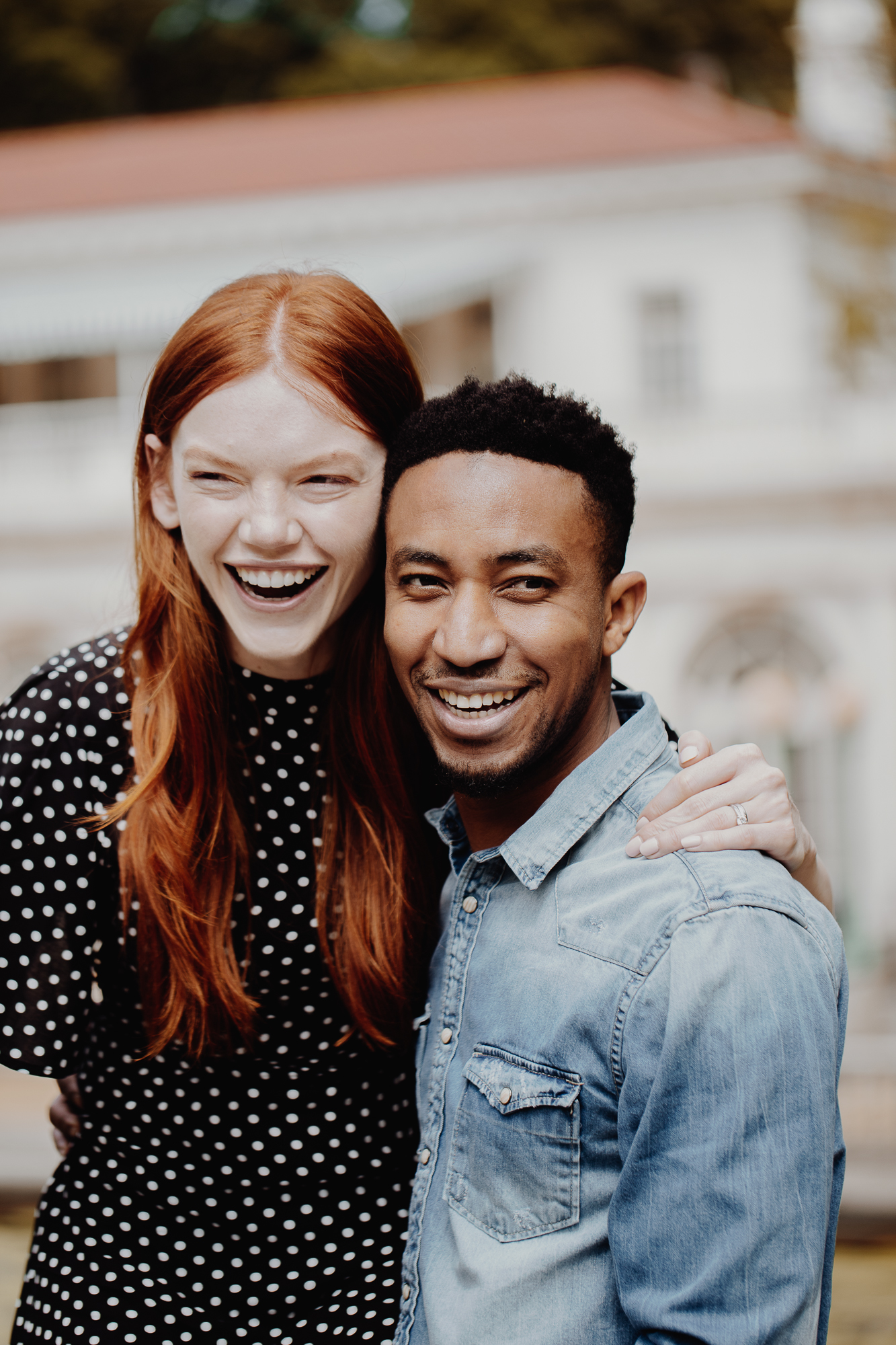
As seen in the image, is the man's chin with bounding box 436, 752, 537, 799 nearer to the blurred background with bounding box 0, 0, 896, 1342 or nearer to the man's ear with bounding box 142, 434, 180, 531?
the man's ear with bounding box 142, 434, 180, 531

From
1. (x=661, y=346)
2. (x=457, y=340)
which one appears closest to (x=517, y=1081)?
(x=661, y=346)

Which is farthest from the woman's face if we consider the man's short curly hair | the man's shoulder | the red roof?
the red roof

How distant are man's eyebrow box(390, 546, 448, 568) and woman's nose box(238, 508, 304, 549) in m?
0.22

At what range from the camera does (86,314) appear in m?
16.1

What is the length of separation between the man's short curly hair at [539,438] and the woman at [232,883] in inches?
8.2

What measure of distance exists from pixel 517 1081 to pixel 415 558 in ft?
2.46

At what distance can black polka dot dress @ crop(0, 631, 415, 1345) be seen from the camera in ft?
6.96

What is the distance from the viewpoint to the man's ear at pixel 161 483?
2230 mm

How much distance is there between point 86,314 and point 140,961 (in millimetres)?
15360

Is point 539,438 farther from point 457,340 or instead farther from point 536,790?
point 457,340

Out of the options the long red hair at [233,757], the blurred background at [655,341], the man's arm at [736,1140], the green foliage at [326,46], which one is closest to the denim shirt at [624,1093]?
the man's arm at [736,1140]

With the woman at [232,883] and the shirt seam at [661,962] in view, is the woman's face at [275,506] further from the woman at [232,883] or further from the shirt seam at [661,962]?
the shirt seam at [661,962]

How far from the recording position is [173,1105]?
219 centimetres

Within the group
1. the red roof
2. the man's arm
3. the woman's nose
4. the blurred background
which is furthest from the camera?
the red roof
